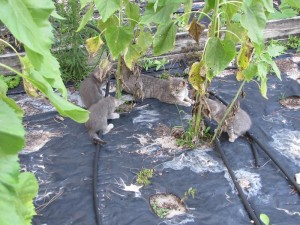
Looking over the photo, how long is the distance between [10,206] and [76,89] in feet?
12.4

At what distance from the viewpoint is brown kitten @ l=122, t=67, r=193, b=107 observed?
4.11m

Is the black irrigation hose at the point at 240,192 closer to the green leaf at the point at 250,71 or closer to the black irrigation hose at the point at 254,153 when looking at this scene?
the black irrigation hose at the point at 254,153

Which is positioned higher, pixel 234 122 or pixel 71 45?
pixel 71 45

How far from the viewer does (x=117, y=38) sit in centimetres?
307

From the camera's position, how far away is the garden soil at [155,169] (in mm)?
2986

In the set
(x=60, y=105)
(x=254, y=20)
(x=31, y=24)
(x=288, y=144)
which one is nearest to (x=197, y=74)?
(x=254, y=20)

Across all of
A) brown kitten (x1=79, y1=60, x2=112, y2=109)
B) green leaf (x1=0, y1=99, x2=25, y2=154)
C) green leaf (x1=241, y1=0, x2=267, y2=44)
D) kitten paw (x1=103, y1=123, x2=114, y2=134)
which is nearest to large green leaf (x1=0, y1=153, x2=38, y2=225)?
green leaf (x1=0, y1=99, x2=25, y2=154)

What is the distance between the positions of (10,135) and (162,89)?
3469 millimetres

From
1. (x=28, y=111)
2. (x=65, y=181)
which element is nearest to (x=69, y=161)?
(x=65, y=181)

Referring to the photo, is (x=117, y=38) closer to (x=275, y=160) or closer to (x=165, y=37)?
(x=165, y=37)

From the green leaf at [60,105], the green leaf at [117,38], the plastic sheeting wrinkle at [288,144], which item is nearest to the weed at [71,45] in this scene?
the green leaf at [117,38]

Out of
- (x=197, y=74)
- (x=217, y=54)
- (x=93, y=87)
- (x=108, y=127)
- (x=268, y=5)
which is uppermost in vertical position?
(x=268, y=5)

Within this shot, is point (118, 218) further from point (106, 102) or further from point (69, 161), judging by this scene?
point (106, 102)

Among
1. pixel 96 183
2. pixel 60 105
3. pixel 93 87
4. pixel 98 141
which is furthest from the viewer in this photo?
pixel 93 87
